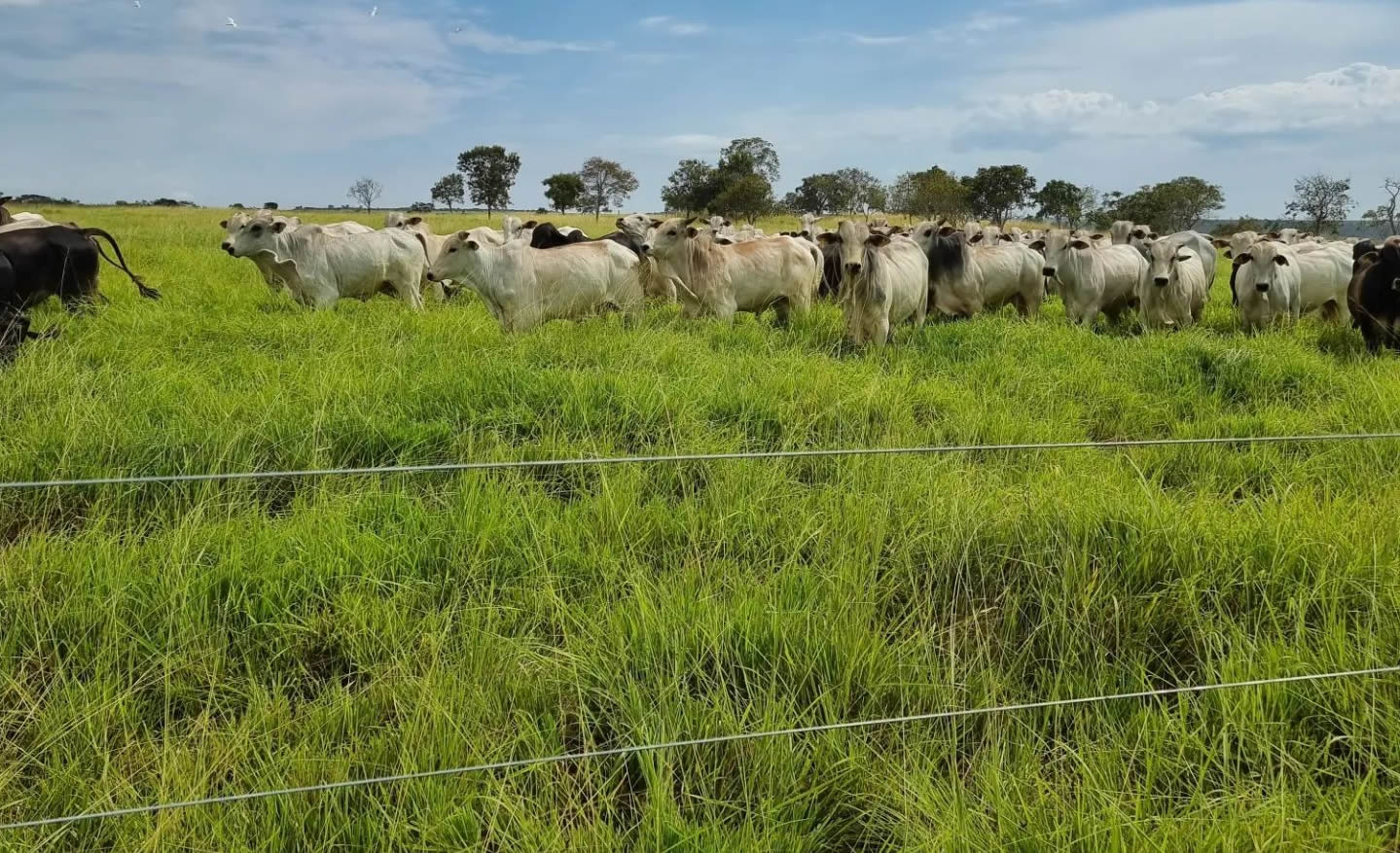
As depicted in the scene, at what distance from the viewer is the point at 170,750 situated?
7.22 feet

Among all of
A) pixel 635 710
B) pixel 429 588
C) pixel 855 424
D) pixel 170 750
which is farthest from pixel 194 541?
pixel 855 424

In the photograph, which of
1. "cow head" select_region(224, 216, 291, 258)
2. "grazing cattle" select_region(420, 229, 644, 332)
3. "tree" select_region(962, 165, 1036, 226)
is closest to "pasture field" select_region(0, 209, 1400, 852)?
"grazing cattle" select_region(420, 229, 644, 332)

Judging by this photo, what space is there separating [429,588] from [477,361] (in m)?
3.16

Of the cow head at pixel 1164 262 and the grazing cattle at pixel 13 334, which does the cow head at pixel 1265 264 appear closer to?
the cow head at pixel 1164 262

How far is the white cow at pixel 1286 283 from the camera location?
9.37 m

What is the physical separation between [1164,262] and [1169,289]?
43 centimetres

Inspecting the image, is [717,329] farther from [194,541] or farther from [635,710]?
[635,710]

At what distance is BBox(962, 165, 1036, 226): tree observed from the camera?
2062 inches

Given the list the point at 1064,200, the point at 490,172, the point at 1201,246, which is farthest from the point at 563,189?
the point at 1201,246

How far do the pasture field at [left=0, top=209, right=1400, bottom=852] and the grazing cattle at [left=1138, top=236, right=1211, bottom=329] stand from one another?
238 inches

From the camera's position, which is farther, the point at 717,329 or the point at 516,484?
the point at 717,329

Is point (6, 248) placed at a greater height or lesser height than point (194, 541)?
greater

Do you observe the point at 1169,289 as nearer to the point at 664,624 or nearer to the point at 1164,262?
the point at 1164,262

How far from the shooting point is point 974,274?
10.5 m
